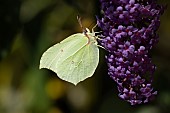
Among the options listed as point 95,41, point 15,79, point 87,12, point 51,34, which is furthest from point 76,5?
point 15,79

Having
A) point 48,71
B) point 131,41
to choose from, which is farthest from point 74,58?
point 48,71

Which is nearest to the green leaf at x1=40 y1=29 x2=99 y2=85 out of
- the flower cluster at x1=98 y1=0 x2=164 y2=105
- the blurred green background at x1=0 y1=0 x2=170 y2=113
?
the flower cluster at x1=98 y1=0 x2=164 y2=105

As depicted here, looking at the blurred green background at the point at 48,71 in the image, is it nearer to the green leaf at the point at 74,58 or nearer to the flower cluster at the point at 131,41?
the green leaf at the point at 74,58

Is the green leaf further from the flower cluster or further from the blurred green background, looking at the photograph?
the blurred green background

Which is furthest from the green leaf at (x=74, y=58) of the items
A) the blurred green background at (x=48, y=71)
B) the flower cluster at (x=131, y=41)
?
the blurred green background at (x=48, y=71)

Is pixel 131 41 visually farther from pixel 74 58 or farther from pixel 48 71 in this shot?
pixel 48 71

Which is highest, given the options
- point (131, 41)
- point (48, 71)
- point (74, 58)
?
point (131, 41)
